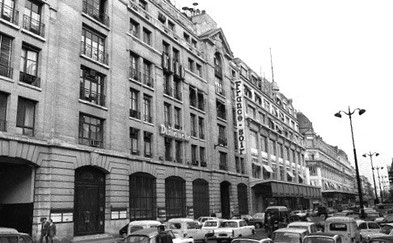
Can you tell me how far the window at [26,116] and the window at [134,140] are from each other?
404 inches

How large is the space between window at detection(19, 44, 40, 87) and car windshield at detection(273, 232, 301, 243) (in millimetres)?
18269

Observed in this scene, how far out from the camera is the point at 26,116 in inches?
970

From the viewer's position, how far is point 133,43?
35406 millimetres

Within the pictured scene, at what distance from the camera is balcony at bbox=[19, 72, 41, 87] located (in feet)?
80.7

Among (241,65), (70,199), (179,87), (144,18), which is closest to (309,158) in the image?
(241,65)

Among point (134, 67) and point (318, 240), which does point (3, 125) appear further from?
point (318, 240)

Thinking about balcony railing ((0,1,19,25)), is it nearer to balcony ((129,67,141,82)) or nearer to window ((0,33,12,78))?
window ((0,33,12,78))

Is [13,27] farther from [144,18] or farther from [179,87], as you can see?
[179,87]

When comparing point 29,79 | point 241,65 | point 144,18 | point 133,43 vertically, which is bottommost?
point 29,79

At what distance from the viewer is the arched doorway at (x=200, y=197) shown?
137 feet

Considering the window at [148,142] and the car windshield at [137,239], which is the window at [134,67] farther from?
the car windshield at [137,239]

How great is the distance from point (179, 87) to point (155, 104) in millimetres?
6059

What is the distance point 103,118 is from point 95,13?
8871mm

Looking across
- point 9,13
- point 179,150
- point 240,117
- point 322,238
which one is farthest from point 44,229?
point 240,117
